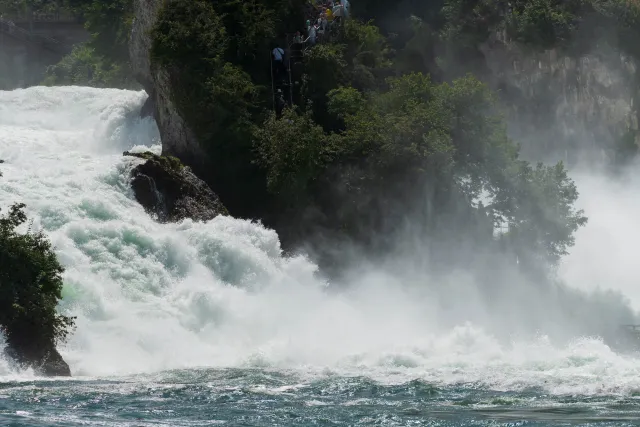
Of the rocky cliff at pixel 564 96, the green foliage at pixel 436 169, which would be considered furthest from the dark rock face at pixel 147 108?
the rocky cliff at pixel 564 96

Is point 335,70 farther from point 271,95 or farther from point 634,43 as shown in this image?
point 634,43

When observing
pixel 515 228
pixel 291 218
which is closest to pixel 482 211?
pixel 515 228

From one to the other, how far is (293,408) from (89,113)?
32806 millimetres

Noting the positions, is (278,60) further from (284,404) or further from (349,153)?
(284,404)

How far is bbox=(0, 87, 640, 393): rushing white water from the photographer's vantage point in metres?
47.8

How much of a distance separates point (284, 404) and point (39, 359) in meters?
7.29

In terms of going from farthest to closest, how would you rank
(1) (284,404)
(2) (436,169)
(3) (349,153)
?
(3) (349,153)
(2) (436,169)
(1) (284,404)

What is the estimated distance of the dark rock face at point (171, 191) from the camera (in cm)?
5738

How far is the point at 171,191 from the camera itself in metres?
58.4

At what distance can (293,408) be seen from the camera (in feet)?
133

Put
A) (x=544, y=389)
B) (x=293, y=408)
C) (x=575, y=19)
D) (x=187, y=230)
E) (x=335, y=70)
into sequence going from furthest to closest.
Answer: (x=575, y=19) < (x=335, y=70) < (x=187, y=230) < (x=544, y=389) < (x=293, y=408)

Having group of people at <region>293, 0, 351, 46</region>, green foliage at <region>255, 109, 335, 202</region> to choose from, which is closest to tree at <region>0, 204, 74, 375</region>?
green foliage at <region>255, 109, 335, 202</region>

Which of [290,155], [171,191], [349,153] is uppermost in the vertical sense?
[349,153]

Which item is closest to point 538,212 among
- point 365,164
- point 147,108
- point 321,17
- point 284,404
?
point 365,164
